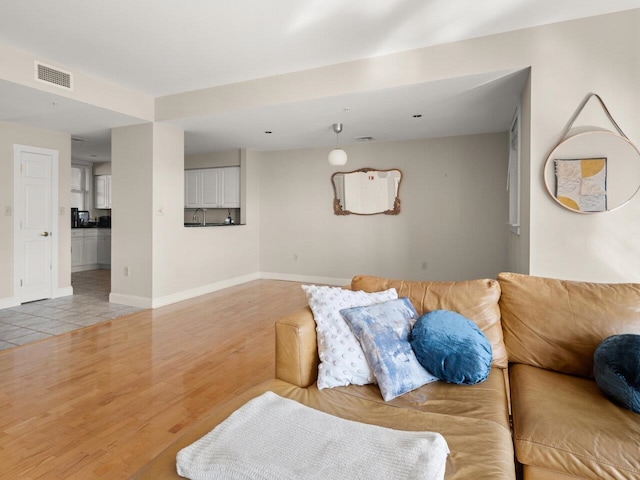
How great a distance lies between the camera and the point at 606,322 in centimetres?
178

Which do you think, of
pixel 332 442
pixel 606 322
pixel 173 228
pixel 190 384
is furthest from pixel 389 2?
pixel 173 228

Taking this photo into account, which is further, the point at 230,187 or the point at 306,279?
the point at 230,187

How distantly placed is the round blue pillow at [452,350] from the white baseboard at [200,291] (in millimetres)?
4089

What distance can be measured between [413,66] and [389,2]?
2.73ft

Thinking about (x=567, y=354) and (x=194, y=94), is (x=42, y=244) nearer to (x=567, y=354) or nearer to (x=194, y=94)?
(x=194, y=94)

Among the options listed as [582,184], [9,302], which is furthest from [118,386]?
[582,184]

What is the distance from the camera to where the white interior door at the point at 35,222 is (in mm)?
4980

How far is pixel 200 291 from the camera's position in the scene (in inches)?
224

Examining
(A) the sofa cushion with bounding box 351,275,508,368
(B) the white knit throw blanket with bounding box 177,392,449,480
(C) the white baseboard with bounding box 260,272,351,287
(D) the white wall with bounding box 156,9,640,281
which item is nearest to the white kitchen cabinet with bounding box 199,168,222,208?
(C) the white baseboard with bounding box 260,272,351,287

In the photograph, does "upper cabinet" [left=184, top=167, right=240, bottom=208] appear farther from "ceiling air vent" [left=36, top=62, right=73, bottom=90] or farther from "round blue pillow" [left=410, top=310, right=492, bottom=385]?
"round blue pillow" [left=410, top=310, right=492, bottom=385]

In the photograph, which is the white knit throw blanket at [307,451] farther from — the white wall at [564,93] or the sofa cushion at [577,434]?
the white wall at [564,93]

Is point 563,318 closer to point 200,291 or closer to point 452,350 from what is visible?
point 452,350

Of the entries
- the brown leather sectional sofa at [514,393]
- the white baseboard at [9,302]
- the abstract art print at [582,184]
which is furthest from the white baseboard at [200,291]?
the abstract art print at [582,184]

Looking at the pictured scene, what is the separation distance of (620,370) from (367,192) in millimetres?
5052
